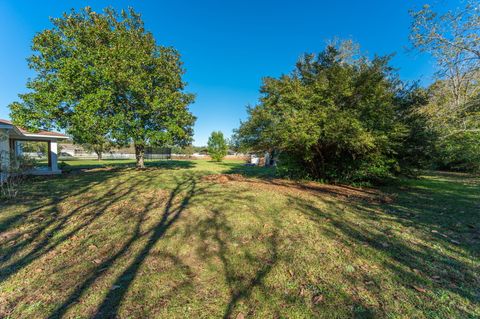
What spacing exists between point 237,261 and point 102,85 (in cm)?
1372

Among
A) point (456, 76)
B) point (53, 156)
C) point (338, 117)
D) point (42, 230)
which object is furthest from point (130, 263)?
point (53, 156)

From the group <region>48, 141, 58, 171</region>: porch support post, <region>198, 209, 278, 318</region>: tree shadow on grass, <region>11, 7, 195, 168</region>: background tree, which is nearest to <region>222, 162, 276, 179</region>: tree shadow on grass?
<region>11, 7, 195, 168</region>: background tree

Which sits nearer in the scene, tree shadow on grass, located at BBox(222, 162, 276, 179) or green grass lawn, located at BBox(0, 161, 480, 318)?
green grass lawn, located at BBox(0, 161, 480, 318)

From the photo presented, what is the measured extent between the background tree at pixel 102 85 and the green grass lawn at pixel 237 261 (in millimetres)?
8073

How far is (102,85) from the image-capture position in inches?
475

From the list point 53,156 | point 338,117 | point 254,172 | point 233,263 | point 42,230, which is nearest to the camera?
point 233,263

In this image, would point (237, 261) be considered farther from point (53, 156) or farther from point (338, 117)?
point (53, 156)

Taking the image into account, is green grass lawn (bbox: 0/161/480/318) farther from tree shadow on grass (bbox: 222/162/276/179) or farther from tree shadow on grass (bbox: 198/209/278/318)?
tree shadow on grass (bbox: 222/162/276/179)

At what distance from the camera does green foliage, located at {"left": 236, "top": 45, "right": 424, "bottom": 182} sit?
7.14m

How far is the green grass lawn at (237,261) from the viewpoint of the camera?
2.08 meters

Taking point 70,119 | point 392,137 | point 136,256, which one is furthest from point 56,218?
point 392,137

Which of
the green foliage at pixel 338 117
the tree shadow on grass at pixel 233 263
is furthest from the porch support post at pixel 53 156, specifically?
the tree shadow on grass at pixel 233 263

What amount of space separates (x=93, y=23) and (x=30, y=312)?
1695cm

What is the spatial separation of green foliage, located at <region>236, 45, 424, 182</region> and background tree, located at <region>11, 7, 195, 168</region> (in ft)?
24.3
